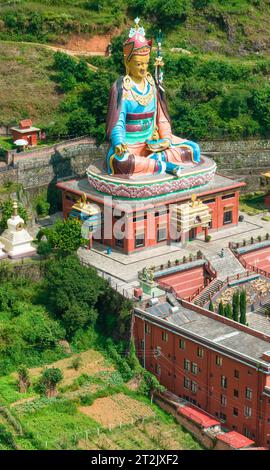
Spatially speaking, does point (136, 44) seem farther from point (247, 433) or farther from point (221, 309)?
point (247, 433)

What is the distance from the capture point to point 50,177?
192 ft

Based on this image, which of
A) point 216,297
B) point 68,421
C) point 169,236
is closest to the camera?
point 68,421

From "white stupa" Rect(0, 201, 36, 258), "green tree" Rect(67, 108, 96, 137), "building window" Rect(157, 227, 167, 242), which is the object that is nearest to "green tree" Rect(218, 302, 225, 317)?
"building window" Rect(157, 227, 167, 242)

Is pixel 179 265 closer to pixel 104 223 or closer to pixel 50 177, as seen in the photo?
pixel 104 223

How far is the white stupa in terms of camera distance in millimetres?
51906

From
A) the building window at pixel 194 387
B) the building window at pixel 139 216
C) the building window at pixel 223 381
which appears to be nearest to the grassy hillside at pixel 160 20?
the building window at pixel 139 216

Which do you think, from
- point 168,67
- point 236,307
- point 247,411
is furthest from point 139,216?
point 168,67

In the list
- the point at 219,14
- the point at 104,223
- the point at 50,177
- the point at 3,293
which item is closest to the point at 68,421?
the point at 3,293

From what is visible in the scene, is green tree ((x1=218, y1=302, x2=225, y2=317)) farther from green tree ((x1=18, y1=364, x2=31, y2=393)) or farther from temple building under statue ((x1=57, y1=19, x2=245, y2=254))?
green tree ((x1=18, y1=364, x2=31, y2=393))

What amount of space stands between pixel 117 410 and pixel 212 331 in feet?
16.2

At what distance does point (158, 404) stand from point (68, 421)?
4200 mm

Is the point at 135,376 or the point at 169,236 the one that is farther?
the point at 169,236

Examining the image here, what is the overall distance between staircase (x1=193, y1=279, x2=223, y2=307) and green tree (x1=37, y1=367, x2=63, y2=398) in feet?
27.3

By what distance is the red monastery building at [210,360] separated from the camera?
42688 millimetres
